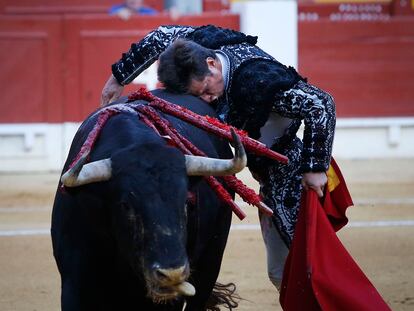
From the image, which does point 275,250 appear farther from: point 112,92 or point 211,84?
point 112,92

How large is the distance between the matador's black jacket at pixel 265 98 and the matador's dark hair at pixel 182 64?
0.41 feet

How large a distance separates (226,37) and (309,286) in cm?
90

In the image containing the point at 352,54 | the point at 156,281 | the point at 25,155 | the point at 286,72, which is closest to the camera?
the point at 156,281

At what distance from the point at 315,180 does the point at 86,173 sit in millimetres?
962

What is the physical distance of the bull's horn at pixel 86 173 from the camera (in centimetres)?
275

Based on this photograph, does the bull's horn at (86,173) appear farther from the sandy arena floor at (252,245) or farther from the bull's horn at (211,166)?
the sandy arena floor at (252,245)

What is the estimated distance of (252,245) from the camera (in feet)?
19.7

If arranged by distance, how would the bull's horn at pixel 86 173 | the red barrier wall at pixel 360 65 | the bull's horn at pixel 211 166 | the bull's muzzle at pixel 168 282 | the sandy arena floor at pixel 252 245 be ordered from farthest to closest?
the red barrier wall at pixel 360 65 < the sandy arena floor at pixel 252 245 < the bull's horn at pixel 211 166 < the bull's horn at pixel 86 173 < the bull's muzzle at pixel 168 282

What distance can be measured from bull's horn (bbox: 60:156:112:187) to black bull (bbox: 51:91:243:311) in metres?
0.02

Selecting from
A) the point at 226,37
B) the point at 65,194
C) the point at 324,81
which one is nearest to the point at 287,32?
the point at 324,81

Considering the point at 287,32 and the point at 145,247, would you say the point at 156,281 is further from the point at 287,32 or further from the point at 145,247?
the point at 287,32

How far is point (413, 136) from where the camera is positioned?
9.91m

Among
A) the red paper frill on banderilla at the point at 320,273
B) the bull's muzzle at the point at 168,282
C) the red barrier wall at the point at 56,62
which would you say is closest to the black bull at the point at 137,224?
the bull's muzzle at the point at 168,282

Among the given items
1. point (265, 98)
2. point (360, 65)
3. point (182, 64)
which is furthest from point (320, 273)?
point (360, 65)
